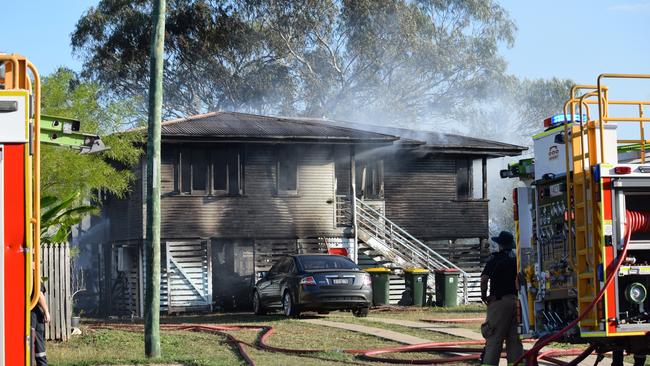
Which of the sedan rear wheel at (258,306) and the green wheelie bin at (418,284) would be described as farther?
the green wheelie bin at (418,284)

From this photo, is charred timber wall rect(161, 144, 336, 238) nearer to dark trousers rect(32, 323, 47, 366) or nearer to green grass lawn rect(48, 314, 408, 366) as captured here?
green grass lawn rect(48, 314, 408, 366)

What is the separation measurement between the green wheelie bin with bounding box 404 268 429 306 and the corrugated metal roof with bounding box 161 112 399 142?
4286 millimetres

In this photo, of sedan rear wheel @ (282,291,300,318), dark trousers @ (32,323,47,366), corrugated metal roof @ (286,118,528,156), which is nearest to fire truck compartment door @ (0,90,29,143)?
dark trousers @ (32,323,47,366)

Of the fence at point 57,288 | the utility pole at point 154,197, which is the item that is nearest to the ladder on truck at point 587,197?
the utility pole at point 154,197

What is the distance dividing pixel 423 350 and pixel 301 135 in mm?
16607

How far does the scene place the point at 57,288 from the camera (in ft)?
67.1

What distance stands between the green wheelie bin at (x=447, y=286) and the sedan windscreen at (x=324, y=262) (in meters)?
5.77

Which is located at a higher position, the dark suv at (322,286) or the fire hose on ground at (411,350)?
the dark suv at (322,286)

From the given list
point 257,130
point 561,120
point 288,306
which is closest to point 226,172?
point 257,130

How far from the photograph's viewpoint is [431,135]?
125 feet

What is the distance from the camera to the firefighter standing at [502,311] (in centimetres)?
1307

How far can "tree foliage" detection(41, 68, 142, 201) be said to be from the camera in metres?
25.4

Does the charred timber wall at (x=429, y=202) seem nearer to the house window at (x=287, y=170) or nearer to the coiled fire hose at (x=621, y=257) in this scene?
the house window at (x=287, y=170)

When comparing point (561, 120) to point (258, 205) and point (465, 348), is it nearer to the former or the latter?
point (465, 348)
